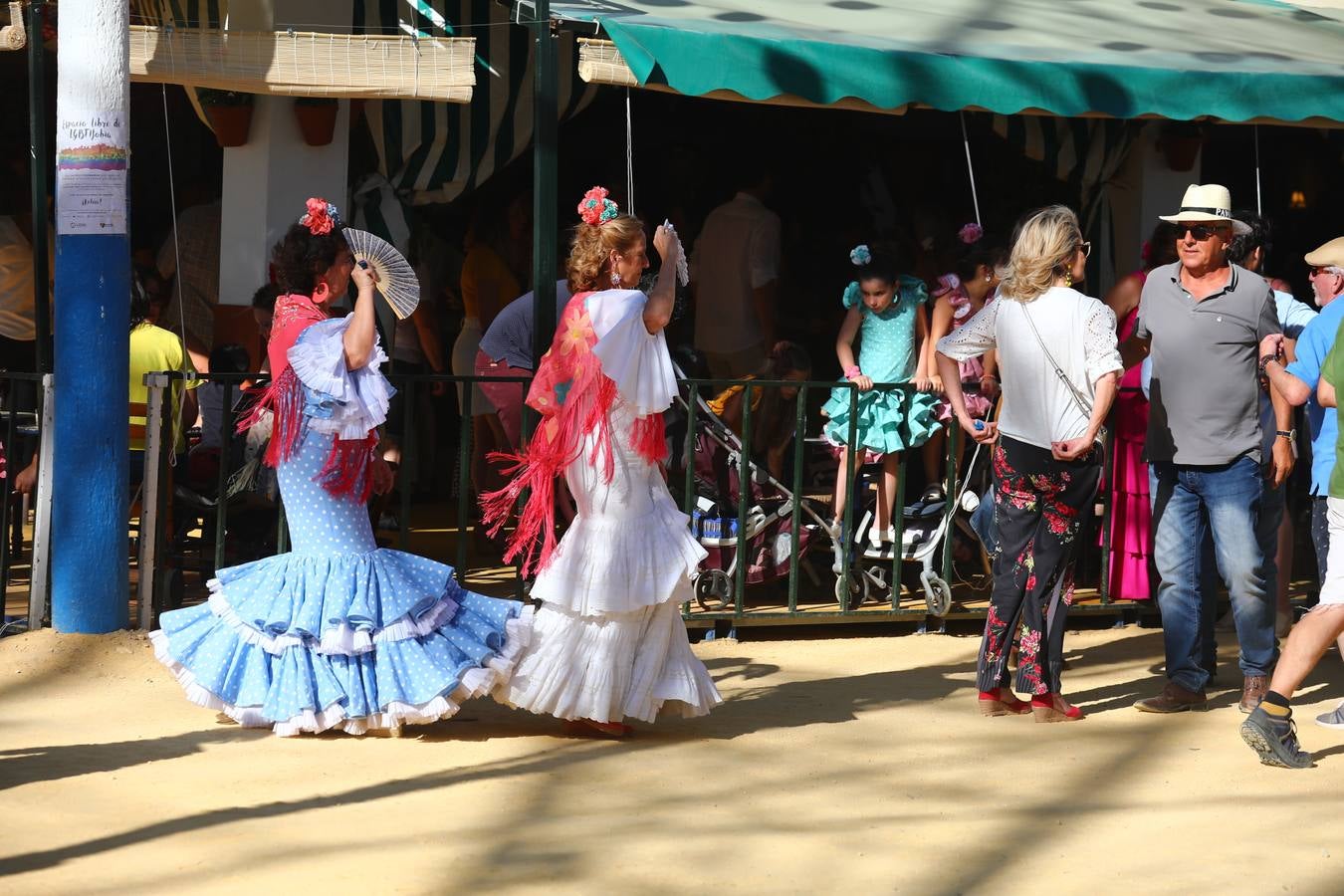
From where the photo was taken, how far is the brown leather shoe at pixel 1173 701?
21.1 feet

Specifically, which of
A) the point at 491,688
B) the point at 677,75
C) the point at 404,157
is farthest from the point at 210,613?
the point at 404,157

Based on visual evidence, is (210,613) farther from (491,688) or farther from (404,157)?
(404,157)

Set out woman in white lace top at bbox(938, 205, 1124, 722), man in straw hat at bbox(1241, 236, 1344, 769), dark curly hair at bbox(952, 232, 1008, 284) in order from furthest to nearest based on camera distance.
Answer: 1. dark curly hair at bbox(952, 232, 1008, 284)
2. woman in white lace top at bbox(938, 205, 1124, 722)
3. man in straw hat at bbox(1241, 236, 1344, 769)

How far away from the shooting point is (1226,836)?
486 cm

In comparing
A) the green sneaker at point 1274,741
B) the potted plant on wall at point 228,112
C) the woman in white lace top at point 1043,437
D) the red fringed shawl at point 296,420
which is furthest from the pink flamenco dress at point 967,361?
the potted plant on wall at point 228,112

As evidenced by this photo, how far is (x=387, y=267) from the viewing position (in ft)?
19.2

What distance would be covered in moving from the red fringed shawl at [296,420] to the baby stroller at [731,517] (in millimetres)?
2224

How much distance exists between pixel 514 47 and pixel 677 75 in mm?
2869

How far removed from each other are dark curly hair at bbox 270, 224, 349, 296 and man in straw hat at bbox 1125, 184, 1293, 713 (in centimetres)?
295

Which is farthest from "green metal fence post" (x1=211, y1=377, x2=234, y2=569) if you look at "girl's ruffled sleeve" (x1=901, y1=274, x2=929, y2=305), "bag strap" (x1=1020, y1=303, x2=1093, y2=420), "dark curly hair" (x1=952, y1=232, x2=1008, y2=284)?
"dark curly hair" (x1=952, y1=232, x2=1008, y2=284)

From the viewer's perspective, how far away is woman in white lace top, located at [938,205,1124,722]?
19.8 ft

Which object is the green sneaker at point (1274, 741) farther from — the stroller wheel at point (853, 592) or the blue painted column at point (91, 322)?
the blue painted column at point (91, 322)

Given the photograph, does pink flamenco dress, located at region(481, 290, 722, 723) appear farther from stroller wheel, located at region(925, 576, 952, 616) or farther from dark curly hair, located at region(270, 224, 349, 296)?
stroller wheel, located at region(925, 576, 952, 616)

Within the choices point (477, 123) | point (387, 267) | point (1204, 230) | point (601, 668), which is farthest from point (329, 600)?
point (477, 123)
